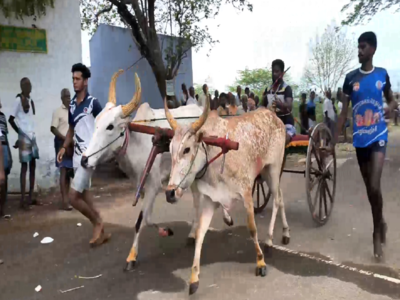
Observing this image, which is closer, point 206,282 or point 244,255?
point 206,282

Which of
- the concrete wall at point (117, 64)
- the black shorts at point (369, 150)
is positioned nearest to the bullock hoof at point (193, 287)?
the black shorts at point (369, 150)

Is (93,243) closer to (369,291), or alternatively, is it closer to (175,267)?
(175,267)

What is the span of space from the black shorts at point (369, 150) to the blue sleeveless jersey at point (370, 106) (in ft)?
0.13

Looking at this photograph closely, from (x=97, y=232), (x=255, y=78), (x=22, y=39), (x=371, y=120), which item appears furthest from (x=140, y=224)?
(x=255, y=78)

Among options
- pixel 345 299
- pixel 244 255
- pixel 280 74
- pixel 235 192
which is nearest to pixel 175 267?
pixel 244 255

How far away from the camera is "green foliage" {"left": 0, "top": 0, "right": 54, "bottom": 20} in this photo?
731 centimetres

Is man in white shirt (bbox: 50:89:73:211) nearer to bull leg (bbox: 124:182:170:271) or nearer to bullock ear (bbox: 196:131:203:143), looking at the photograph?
bull leg (bbox: 124:182:170:271)

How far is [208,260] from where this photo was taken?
4.46 m

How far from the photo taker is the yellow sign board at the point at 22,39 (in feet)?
24.6

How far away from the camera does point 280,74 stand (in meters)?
5.58

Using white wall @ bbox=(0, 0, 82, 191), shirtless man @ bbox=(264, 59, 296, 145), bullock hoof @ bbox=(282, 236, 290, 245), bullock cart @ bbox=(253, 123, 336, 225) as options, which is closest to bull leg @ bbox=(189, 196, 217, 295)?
bullock hoof @ bbox=(282, 236, 290, 245)

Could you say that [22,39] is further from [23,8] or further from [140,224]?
[140,224]

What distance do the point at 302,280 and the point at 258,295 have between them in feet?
1.68

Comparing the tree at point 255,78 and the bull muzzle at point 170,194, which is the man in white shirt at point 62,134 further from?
the tree at point 255,78
